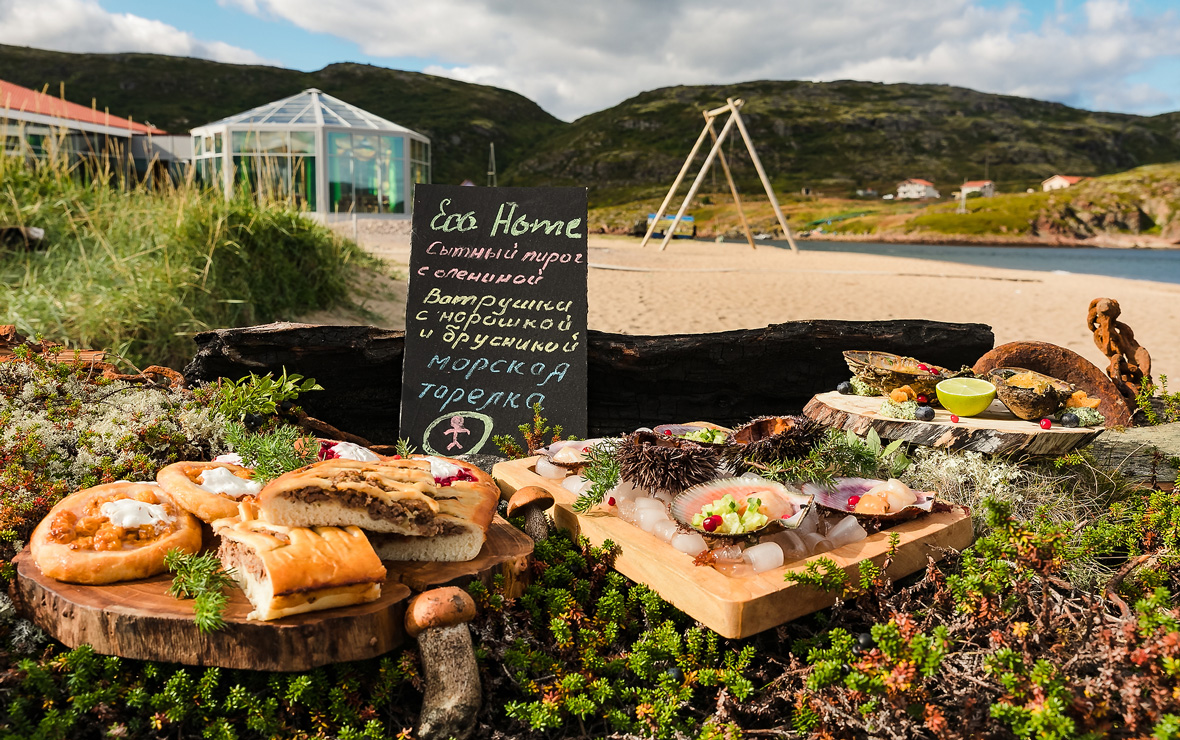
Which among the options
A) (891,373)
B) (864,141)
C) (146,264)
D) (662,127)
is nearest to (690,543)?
(891,373)

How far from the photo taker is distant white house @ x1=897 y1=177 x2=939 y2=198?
8988cm

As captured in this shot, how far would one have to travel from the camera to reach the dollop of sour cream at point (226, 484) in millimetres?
1768

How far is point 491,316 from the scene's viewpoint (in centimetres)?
351

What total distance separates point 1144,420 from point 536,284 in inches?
123

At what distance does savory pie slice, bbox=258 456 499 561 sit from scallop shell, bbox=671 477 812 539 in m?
0.51

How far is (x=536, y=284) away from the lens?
355 cm

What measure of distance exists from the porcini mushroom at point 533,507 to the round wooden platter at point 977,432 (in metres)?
1.29

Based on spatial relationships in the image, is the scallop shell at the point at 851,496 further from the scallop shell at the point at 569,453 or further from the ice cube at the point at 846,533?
the scallop shell at the point at 569,453

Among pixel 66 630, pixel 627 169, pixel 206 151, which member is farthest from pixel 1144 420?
pixel 627 169

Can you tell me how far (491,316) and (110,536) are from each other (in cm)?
216

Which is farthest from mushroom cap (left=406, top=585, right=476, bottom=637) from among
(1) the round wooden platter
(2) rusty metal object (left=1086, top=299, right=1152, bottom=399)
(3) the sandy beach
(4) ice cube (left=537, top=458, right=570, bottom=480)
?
(3) the sandy beach

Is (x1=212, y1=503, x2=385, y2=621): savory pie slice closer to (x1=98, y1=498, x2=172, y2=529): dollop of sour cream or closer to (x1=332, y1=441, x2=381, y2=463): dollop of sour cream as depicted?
(x1=98, y1=498, x2=172, y2=529): dollop of sour cream

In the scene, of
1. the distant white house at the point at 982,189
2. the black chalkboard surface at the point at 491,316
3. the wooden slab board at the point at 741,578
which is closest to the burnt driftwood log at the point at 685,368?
the black chalkboard surface at the point at 491,316

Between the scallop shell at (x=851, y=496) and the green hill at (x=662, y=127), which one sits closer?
the scallop shell at (x=851, y=496)
